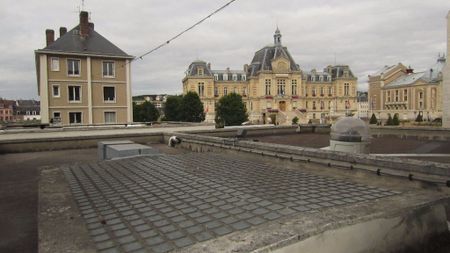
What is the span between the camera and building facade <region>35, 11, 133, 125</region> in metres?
31.0

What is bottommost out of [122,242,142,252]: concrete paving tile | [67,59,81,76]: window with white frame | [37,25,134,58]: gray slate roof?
[122,242,142,252]: concrete paving tile

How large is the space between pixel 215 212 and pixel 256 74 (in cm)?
9149

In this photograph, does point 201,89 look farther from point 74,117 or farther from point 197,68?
point 74,117

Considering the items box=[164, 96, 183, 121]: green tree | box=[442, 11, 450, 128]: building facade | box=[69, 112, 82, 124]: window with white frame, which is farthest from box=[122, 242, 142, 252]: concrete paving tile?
box=[164, 96, 183, 121]: green tree

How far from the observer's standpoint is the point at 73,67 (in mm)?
32312

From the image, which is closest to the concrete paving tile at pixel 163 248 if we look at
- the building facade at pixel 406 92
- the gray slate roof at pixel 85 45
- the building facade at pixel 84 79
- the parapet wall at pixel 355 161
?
the parapet wall at pixel 355 161

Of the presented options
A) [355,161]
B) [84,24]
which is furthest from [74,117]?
[355,161]

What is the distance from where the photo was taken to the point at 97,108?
1308 inches

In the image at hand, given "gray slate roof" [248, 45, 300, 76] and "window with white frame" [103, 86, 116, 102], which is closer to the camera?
"window with white frame" [103, 86, 116, 102]

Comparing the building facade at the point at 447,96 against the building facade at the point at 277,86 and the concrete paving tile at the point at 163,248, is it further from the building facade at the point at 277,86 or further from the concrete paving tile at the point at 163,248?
the building facade at the point at 277,86

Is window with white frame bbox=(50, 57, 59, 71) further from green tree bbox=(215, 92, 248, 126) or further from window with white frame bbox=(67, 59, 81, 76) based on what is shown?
green tree bbox=(215, 92, 248, 126)

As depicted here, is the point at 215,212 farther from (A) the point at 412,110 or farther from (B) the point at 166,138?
(A) the point at 412,110

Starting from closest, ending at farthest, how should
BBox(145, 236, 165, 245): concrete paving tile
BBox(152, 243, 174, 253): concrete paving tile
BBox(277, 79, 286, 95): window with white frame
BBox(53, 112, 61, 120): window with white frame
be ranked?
BBox(152, 243, 174, 253): concrete paving tile → BBox(145, 236, 165, 245): concrete paving tile → BBox(53, 112, 61, 120): window with white frame → BBox(277, 79, 286, 95): window with white frame

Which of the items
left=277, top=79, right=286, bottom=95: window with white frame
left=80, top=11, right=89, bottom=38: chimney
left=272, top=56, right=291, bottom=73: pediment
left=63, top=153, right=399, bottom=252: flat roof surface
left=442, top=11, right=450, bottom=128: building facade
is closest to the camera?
left=63, top=153, right=399, bottom=252: flat roof surface
